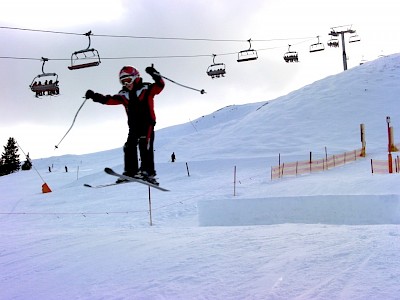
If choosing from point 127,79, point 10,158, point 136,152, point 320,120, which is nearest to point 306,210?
point 136,152

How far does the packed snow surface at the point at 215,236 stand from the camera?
7000 mm

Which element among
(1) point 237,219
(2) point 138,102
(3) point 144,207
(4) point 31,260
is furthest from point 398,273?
(3) point 144,207

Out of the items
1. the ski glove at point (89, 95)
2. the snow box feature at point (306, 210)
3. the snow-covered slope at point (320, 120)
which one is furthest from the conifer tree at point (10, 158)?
the ski glove at point (89, 95)

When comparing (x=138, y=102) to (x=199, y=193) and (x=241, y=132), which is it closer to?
(x=199, y=193)

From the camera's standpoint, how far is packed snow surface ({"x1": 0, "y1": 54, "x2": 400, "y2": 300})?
7.00 m

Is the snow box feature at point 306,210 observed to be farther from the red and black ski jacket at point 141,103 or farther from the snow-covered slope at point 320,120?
the snow-covered slope at point 320,120

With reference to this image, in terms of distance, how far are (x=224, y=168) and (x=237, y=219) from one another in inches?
768

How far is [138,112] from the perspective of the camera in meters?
6.17

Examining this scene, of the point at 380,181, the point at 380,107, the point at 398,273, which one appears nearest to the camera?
the point at 398,273

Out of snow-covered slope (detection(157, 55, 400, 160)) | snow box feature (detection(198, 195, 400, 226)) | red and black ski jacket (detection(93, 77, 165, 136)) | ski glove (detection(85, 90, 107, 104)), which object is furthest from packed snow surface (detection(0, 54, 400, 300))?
ski glove (detection(85, 90, 107, 104))

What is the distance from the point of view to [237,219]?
1803 cm

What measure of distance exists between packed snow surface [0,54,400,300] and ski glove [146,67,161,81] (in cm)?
320

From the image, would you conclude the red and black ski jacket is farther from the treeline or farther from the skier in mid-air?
the treeline

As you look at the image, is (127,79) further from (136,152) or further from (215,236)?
(215,236)
